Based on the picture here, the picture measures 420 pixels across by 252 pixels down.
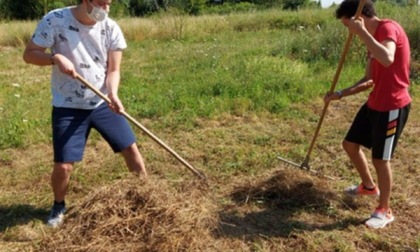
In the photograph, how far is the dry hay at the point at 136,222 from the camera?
8.69 feet

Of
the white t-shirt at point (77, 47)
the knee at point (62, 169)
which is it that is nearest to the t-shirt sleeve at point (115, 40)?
the white t-shirt at point (77, 47)

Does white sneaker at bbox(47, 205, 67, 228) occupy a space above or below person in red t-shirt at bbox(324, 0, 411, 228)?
below

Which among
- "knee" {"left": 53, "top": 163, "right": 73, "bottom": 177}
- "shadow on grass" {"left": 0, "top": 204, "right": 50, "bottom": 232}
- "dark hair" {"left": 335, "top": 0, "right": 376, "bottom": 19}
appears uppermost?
"dark hair" {"left": 335, "top": 0, "right": 376, "bottom": 19}

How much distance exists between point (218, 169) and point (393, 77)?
1.85 meters

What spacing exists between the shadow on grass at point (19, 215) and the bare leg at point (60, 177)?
0.33m

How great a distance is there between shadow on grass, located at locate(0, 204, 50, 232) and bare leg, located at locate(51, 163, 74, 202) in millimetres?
325

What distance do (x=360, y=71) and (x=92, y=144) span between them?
4.64 m

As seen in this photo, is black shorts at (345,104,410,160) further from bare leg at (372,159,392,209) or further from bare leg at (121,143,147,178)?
bare leg at (121,143,147,178)

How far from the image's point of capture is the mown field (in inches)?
111

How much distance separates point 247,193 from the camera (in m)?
3.66

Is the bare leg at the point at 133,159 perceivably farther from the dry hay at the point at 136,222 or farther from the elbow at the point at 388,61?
the elbow at the point at 388,61

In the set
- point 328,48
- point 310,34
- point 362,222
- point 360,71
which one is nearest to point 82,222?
point 362,222

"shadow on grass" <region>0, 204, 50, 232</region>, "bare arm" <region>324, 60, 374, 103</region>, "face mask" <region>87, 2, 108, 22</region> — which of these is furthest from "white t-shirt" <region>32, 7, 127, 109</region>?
"bare arm" <region>324, 60, 374, 103</region>

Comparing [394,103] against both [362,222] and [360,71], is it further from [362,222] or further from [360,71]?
[360,71]
